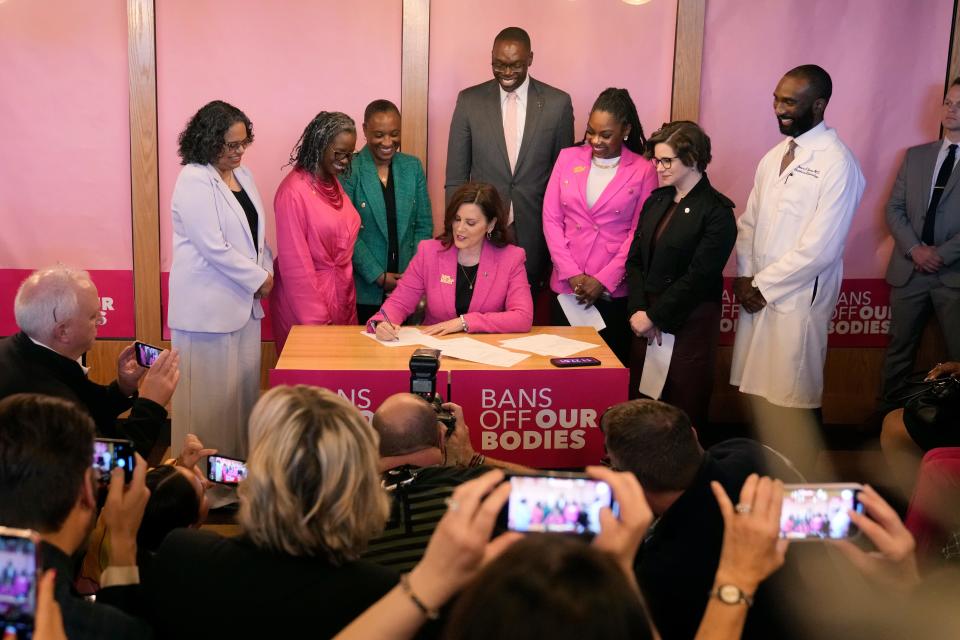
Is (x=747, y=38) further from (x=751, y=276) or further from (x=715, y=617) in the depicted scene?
(x=715, y=617)

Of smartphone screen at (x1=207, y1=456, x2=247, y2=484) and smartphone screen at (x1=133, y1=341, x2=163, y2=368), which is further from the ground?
smartphone screen at (x1=133, y1=341, x2=163, y2=368)

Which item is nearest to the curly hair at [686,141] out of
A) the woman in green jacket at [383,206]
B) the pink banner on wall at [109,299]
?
the woman in green jacket at [383,206]

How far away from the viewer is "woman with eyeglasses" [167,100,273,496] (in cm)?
396

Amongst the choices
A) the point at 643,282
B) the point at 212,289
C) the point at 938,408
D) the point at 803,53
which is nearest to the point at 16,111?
the point at 212,289

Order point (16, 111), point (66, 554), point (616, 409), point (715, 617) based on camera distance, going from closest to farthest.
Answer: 1. point (715, 617)
2. point (66, 554)
3. point (616, 409)
4. point (16, 111)

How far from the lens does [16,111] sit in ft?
16.4

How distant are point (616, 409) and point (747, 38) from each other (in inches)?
136

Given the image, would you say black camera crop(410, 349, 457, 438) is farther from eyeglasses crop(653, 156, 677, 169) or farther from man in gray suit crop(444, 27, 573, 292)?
man in gray suit crop(444, 27, 573, 292)

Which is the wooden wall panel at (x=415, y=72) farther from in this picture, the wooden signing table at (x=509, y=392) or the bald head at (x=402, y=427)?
the bald head at (x=402, y=427)

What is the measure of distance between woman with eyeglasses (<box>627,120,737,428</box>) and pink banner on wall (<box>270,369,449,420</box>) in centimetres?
128

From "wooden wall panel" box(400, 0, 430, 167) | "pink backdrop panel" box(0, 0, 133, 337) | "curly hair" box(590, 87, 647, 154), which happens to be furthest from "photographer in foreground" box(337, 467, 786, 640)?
"pink backdrop panel" box(0, 0, 133, 337)

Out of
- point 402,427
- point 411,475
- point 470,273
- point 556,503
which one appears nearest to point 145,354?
point 402,427

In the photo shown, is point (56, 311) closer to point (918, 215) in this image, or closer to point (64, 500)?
point (64, 500)

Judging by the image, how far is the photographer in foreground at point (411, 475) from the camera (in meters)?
2.14
